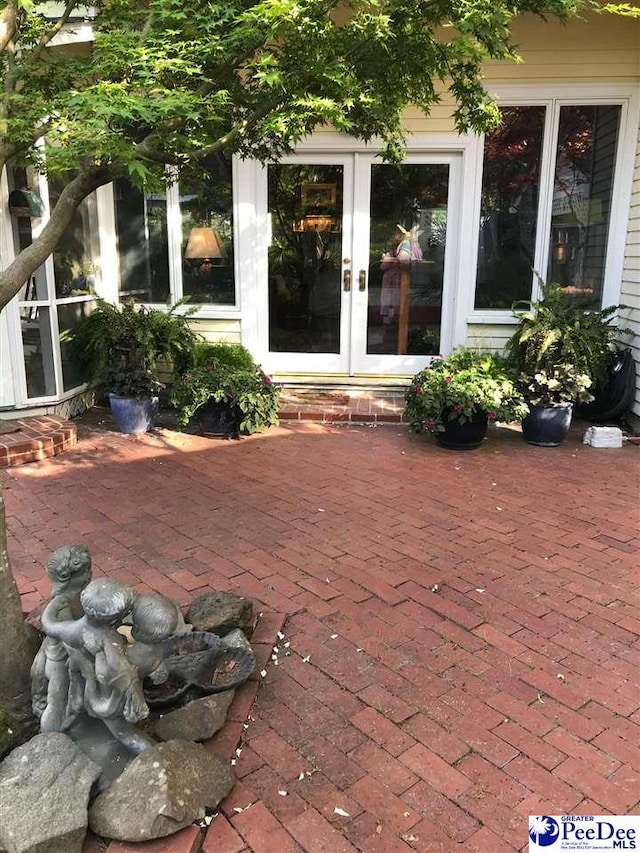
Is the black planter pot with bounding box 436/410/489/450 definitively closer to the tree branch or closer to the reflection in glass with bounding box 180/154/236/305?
the reflection in glass with bounding box 180/154/236/305

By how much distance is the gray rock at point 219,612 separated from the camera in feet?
8.93

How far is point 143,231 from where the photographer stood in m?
6.94

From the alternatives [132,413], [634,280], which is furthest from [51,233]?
[634,280]

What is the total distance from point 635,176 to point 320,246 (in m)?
3.03

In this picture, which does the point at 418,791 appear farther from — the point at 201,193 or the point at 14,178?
the point at 201,193

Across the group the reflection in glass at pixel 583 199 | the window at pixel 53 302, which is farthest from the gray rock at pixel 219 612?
the reflection in glass at pixel 583 199

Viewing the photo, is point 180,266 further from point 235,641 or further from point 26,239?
point 235,641

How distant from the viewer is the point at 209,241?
6844 mm

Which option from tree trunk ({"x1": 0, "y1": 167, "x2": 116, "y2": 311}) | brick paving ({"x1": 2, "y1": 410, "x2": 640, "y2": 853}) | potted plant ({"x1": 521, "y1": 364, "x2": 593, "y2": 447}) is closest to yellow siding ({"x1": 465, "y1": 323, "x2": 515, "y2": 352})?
potted plant ({"x1": 521, "y1": 364, "x2": 593, "y2": 447})

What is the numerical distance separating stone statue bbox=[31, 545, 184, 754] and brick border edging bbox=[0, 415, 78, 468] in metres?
3.13

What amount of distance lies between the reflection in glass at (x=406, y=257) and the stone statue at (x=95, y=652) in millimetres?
5188

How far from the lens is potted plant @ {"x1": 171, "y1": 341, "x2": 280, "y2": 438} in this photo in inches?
221

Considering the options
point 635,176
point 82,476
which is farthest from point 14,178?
point 635,176

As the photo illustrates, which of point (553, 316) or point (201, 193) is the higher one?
point (201, 193)
